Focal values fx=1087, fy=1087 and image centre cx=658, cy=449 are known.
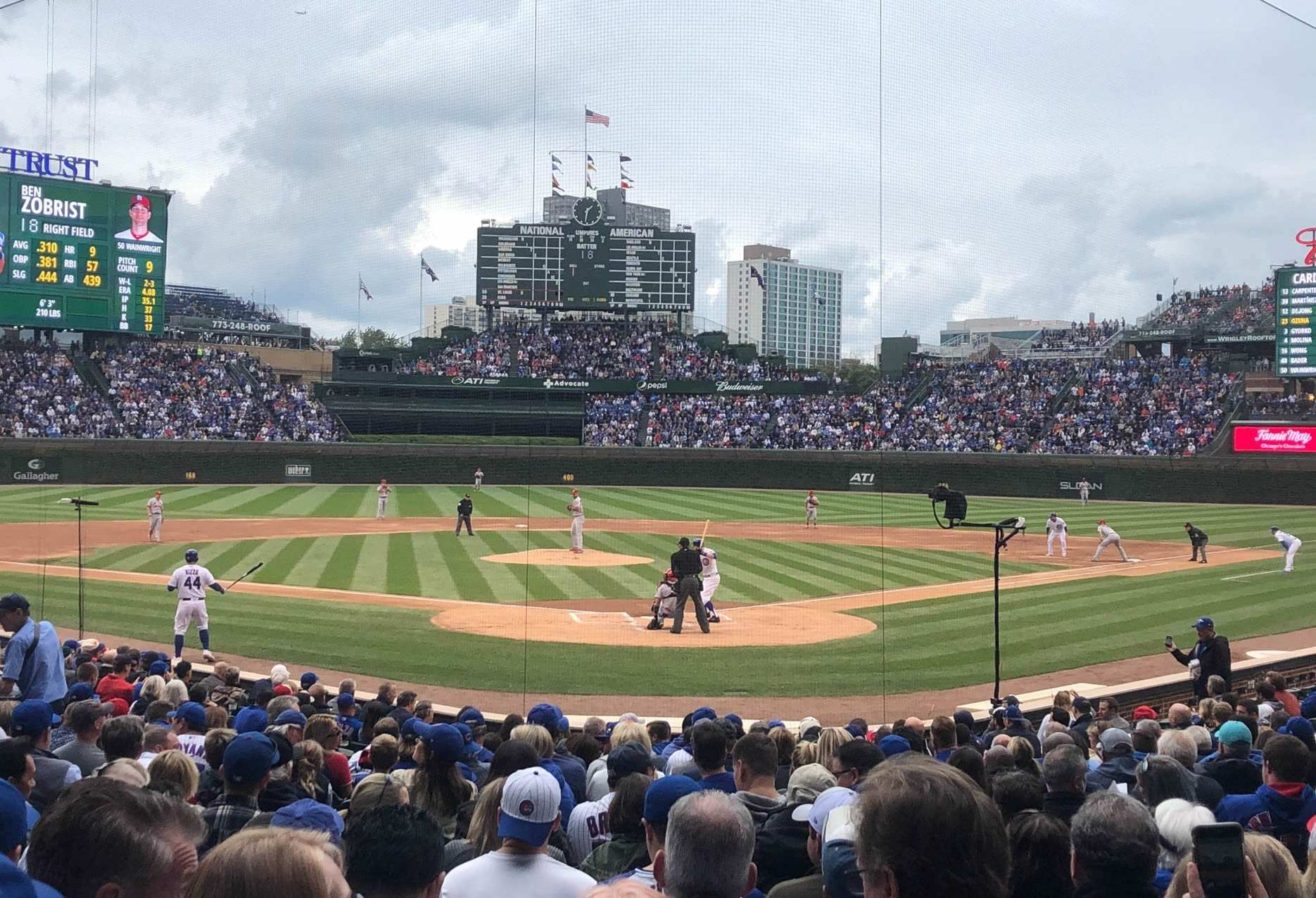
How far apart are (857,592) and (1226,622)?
635cm

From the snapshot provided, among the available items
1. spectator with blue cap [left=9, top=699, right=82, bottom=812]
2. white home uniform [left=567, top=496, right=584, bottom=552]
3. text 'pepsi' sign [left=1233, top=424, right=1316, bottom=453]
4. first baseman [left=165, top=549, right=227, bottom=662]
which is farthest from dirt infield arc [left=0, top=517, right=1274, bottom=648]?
text 'pepsi' sign [left=1233, top=424, right=1316, bottom=453]

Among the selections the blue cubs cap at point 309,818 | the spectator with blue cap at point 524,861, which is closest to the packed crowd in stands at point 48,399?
the blue cubs cap at point 309,818

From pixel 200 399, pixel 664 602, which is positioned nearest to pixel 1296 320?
pixel 664 602

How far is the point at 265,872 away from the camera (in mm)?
2033

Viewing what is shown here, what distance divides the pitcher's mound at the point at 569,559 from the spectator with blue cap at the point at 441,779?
58.4 feet

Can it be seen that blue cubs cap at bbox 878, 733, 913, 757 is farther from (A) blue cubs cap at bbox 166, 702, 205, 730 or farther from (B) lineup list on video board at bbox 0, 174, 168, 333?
(B) lineup list on video board at bbox 0, 174, 168, 333

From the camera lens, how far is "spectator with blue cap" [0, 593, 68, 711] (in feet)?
26.6

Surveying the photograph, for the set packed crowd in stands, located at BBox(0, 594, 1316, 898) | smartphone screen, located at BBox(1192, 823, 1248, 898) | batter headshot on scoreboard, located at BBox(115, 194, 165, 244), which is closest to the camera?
packed crowd in stands, located at BBox(0, 594, 1316, 898)

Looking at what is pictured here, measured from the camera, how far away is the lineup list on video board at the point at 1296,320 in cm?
3045

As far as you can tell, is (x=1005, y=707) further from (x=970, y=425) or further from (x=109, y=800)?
(x=970, y=425)

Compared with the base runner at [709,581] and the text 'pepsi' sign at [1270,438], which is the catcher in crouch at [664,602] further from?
the text 'pepsi' sign at [1270,438]

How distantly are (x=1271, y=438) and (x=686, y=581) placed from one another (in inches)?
996

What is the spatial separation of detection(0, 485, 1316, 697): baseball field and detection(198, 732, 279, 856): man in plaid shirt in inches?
262

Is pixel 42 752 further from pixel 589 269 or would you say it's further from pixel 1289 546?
pixel 589 269
